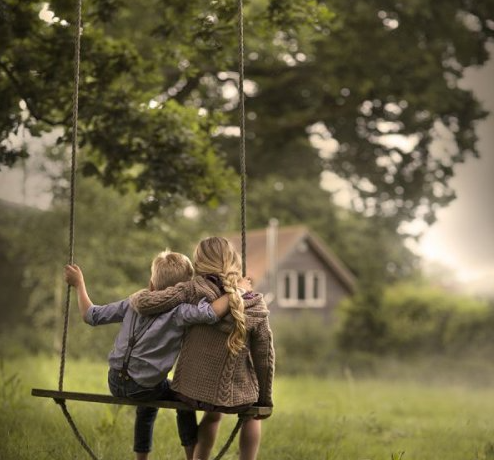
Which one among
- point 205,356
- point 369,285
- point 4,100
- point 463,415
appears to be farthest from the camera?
point 369,285

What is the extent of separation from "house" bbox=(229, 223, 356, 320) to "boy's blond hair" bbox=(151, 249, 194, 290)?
2746 centimetres

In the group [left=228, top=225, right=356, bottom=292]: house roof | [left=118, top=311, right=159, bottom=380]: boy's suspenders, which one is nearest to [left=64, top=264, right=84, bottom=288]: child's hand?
[left=118, top=311, right=159, bottom=380]: boy's suspenders

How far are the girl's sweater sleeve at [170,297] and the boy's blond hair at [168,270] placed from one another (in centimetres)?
10

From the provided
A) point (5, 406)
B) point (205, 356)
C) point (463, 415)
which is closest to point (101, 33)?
point (5, 406)

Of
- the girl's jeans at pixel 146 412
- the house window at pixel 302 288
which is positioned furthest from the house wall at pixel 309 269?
the girl's jeans at pixel 146 412

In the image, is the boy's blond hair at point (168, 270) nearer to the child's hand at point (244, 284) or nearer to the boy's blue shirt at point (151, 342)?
the boy's blue shirt at point (151, 342)

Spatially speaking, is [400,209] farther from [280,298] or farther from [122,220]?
[280,298]

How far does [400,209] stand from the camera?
14.4 meters

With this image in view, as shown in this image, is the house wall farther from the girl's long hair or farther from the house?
the girl's long hair

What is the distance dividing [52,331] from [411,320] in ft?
36.0

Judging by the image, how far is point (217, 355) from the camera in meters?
4.42

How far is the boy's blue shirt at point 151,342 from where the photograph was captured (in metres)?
4.54

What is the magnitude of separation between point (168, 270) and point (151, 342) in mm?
408

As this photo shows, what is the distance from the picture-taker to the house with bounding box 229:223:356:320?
109 feet
